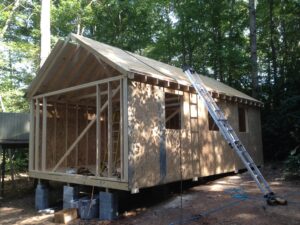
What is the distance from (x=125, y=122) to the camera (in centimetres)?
723

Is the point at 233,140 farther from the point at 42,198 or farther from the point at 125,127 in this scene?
the point at 42,198

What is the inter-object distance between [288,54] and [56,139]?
14683mm

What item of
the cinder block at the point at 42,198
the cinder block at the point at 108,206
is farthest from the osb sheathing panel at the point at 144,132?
the cinder block at the point at 42,198

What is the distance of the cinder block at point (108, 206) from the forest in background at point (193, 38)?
9.74m

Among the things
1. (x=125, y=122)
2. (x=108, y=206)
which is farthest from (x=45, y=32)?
(x=108, y=206)

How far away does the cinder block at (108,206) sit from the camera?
7.30 metres

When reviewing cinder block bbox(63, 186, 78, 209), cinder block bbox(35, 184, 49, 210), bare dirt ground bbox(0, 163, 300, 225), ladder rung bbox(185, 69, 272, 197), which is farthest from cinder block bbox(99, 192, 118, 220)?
ladder rung bbox(185, 69, 272, 197)

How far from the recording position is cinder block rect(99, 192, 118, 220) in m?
7.30

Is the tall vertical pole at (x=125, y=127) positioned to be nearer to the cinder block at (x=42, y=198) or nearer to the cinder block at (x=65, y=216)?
the cinder block at (x=65, y=216)

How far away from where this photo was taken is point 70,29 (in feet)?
76.5

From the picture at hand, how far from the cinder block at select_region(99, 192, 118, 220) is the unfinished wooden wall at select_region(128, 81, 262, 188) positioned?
712 millimetres

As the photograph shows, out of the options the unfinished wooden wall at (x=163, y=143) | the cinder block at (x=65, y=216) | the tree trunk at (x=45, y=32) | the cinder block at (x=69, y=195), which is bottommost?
the cinder block at (x=65, y=216)

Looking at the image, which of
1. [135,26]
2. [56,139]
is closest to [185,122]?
[56,139]

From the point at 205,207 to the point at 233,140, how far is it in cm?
176
